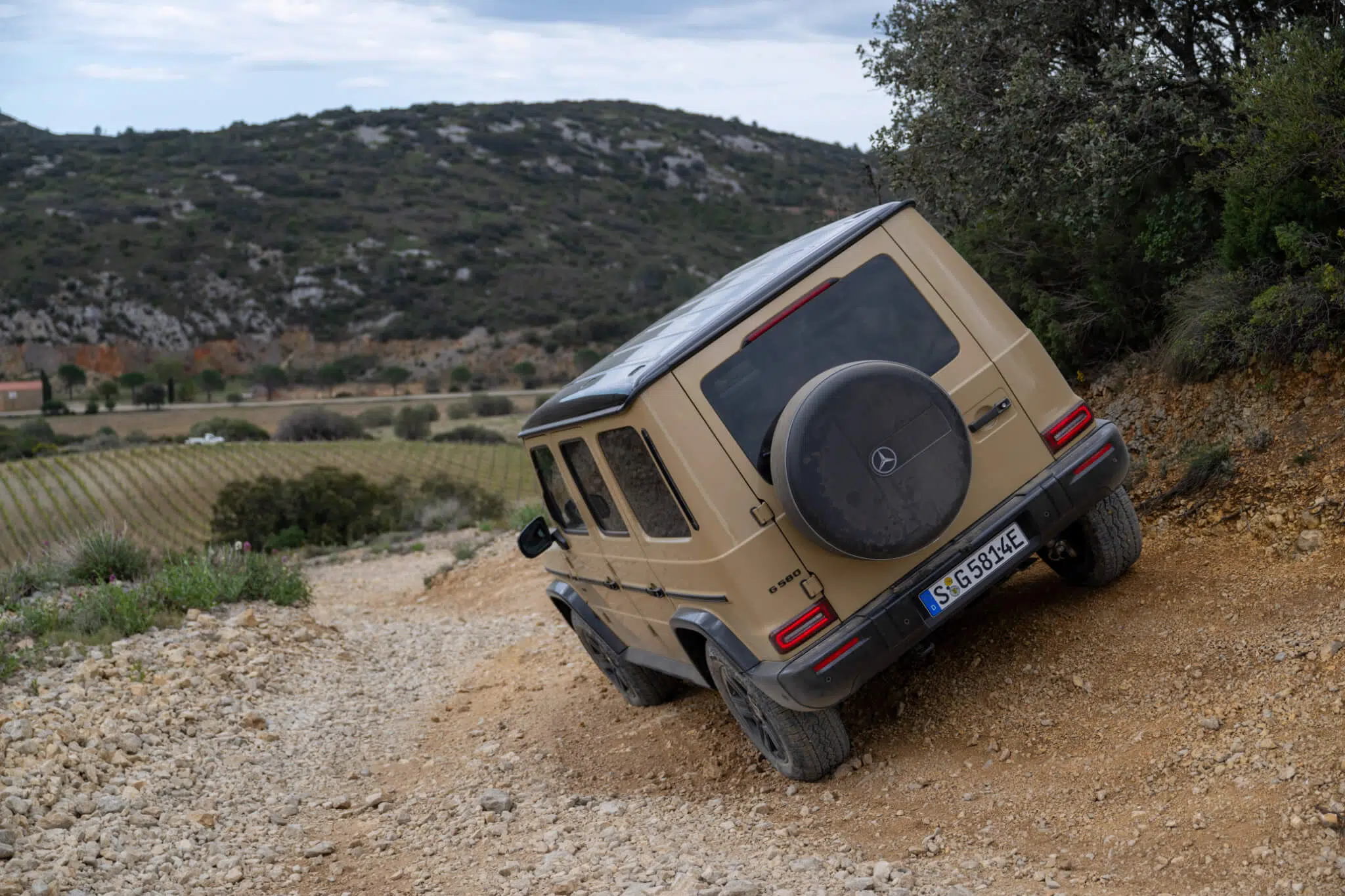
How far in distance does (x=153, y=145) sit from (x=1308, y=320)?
92458 millimetres

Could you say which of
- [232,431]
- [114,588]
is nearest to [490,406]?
[232,431]

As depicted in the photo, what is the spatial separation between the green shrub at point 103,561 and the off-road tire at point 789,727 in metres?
8.93

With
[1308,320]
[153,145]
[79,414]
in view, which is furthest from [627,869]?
[153,145]

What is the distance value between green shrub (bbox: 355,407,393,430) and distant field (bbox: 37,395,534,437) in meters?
0.58

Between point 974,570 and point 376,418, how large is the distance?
48013mm

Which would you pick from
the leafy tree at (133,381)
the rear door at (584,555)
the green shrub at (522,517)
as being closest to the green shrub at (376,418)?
the leafy tree at (133,381)

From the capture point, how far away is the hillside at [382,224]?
60.6 m

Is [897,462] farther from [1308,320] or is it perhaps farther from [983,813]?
[1308,320]

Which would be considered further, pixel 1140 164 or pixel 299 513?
pixel 299 513

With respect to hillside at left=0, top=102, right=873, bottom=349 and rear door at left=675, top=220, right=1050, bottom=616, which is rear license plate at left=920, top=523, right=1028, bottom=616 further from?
hillside at left=0, top=102, right=873, bottom=349

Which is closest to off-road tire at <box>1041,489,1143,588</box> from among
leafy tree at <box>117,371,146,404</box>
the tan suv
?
the tan suv

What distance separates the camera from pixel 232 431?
45.8m

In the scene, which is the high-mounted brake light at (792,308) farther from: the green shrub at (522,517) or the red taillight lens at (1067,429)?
the green shrub at (522,517)

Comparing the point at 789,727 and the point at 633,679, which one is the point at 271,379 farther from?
the point at 789,727
